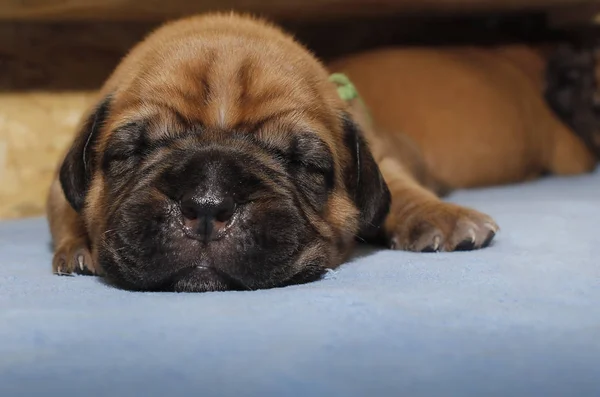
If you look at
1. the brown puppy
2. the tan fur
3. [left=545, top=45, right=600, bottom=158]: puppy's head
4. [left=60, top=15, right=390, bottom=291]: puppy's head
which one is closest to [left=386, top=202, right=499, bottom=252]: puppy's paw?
[left=60, top=15, right=390, bottom=291]: puppy's head

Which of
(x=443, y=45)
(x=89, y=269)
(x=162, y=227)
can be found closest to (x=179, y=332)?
(x=162, y=227)

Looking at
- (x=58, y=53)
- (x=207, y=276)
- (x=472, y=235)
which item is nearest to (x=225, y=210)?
(x=207, y=276)

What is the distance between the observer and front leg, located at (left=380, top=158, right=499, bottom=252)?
2.95 meters

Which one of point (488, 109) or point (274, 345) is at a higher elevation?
point (274, 345)

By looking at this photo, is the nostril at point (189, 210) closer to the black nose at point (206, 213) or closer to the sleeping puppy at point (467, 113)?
the black nose at point (206, 213)

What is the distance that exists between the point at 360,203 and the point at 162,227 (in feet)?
2.86

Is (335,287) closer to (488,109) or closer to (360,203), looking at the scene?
(360,203)

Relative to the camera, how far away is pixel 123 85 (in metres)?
2.92

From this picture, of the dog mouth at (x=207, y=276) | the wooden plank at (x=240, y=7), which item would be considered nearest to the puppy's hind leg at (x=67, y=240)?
the dog mouth at (x=207, y=276)

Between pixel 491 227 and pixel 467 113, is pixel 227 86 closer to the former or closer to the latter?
pixel 491 227

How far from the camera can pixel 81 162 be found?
112 inches

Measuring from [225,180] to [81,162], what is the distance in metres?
0.76

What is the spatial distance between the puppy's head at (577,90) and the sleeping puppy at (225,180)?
297cm

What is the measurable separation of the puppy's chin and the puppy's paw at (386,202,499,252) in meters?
0.72
